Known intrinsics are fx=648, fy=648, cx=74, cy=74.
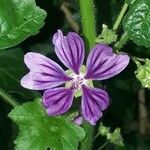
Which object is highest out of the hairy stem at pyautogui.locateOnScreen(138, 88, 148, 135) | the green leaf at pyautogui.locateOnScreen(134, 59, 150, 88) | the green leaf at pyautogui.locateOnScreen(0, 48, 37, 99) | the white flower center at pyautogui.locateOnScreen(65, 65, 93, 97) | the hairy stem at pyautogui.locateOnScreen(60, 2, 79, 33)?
the green leaf at pyautogui.locateOnScreen(134, 59, 150, 88)

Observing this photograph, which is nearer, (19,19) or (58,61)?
(19,19)

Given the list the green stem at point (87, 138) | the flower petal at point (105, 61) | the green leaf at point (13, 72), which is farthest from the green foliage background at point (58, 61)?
the green stem at point (87, 138)

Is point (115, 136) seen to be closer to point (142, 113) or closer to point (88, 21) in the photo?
point (88, 21)

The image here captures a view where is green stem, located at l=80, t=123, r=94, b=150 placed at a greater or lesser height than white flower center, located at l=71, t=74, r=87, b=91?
lesser

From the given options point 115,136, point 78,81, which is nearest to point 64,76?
point 78,81

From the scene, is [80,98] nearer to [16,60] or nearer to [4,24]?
[4,24]

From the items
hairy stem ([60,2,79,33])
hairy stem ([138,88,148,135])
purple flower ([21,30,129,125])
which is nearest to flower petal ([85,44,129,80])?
purple flower ([21,30,129,125])

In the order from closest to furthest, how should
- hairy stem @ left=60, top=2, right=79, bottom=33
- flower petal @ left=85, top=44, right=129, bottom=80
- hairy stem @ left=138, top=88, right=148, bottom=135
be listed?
flower petal @ left=85, top=44, right=129, bottom=80 → hairy stem @ left=60, top=2, right=79, bottom=33 → hairy stem @ left=138, top=88, right=148, bottom=135

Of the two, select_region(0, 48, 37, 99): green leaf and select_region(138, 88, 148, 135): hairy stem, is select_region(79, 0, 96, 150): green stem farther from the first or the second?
select_region(138, 88, 148, 135): hairy stem
